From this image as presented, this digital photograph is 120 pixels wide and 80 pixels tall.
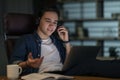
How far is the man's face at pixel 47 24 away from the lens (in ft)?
7.64

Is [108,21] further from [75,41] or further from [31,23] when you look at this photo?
[31,23]

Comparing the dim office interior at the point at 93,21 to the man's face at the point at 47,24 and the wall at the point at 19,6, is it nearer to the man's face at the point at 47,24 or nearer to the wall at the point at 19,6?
the wall at the point at 19,6

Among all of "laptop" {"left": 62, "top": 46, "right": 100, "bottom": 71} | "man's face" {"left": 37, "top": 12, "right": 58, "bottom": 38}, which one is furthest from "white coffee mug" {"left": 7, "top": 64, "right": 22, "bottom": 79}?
"man's face" {"left": 37, "top": 12, "right": 58, "bottom": 38}

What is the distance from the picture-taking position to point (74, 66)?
1.71 metres

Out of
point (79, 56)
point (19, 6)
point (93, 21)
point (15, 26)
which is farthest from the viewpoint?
point (19, 6)

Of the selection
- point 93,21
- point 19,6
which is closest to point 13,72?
point 93,21

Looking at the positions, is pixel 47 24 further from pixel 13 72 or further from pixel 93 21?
Result: pixel 93 21

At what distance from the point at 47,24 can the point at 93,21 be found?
2649 mm

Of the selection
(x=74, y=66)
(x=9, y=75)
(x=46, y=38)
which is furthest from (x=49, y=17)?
(x=9, y=75)

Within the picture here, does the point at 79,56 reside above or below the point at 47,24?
below

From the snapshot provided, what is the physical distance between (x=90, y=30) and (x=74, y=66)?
3314mm

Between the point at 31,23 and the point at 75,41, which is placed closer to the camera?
the point at 31,23

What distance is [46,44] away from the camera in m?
2.36

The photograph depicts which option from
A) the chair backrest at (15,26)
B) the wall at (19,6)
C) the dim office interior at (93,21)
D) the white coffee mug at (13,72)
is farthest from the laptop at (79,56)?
the wall at (19,6)
